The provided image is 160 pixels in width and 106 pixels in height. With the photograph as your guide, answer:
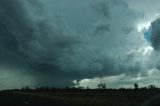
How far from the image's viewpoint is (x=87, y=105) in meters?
55.3

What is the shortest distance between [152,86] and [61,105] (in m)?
80.0

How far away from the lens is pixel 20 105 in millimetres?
48969

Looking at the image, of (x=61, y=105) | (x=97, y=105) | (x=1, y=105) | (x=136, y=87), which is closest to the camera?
(x=1, y=105)

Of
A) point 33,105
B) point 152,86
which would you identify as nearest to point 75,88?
point 152,86

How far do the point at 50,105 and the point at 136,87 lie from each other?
95873mm

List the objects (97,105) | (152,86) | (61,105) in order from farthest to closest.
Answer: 1. (152,86)
2. (97,105)
3. (61,105)

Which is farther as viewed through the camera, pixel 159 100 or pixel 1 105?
pixel 159 100

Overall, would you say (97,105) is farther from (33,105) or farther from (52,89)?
(52,89)

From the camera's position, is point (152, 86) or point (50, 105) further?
point (152, 86)

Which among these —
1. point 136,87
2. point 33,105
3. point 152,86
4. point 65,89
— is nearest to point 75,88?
point 65,89

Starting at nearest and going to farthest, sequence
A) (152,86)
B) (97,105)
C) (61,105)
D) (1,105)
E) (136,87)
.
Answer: (1,105)
(61,105)
(97,105)
(152,86)
(136,87)

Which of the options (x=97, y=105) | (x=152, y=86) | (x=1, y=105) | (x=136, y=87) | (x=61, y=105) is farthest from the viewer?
(x=136, y=87)

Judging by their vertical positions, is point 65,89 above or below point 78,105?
above

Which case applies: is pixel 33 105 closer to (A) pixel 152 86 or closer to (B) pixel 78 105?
(B) pixel 78 105
